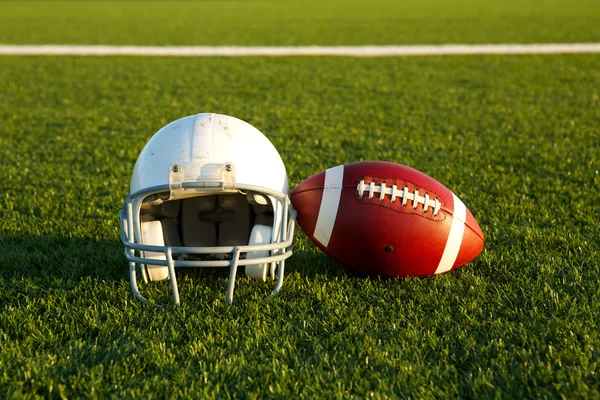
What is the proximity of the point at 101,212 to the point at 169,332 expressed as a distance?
1.43 m

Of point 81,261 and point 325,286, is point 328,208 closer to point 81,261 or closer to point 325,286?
point 325,286

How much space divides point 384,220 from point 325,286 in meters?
0.35

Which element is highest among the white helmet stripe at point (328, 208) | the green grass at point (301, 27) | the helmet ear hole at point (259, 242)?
the white helmet stripe at point (328, 208)

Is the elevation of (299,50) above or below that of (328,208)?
below

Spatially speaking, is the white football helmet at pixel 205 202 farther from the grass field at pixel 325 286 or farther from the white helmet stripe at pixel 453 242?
the white helmet stripe at pixel 453 242

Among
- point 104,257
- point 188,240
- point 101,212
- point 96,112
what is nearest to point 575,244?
point 188,240

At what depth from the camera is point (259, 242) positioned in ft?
7.69

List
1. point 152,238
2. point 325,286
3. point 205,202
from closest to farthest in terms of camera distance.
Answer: point 152,238, point 325,286, point 205,202

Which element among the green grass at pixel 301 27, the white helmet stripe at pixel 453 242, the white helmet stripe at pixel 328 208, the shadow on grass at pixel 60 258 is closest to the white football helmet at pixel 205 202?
the white helmet stripe at pixel 328 208

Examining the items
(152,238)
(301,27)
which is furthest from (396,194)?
(301,27)

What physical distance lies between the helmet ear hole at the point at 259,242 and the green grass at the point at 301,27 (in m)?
9.73

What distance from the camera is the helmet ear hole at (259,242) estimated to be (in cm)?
235

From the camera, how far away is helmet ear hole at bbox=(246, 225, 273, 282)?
2348 mm

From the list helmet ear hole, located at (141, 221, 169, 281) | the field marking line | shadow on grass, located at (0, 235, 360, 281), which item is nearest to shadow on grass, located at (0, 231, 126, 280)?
shadow on grass, located at (0, 235, 360, 281)
